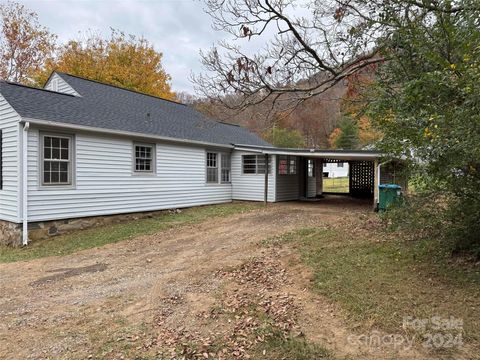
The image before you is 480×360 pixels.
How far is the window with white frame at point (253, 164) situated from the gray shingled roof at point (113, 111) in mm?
1140

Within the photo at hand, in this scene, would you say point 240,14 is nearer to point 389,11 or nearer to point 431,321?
point 389,11

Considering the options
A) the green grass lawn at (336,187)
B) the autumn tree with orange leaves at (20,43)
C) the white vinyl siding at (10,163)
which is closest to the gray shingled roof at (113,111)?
the white vinyl siding at (10,163)

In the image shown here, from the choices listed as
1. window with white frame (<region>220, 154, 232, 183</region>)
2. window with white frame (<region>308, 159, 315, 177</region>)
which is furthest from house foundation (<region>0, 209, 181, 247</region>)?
window with white frame (<region>308, 159, 315, 177</region>)

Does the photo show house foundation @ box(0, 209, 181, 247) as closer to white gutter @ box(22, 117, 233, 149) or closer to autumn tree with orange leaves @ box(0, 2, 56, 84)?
white gutter @ box(22, 117, 233, 149)

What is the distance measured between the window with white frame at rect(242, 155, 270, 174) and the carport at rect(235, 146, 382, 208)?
0.37 meters

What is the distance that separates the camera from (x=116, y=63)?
77.7ft

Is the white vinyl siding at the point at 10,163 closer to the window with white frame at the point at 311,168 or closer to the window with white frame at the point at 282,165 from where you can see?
the window with white frame at the point at 282,165

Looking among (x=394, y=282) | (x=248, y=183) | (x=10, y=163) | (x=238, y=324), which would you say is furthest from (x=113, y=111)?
(x=394, y=282)

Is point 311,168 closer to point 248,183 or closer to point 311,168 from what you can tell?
point 311,168

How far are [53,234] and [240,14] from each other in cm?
727

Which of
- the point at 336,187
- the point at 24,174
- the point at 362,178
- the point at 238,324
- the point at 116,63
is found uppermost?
the point at 116,63

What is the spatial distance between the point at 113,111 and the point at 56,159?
3.33 meters

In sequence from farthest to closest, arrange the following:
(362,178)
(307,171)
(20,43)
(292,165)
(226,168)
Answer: (20,43), (362,178), (307,171), (292,165), (226,168)

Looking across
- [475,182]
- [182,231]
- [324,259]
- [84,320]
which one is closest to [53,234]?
[182,231]
